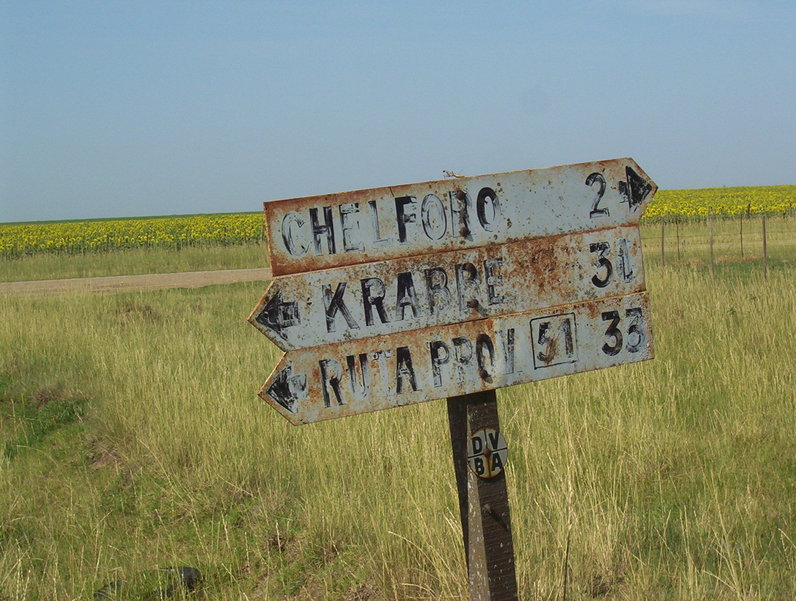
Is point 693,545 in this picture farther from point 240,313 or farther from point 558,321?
point 240,313

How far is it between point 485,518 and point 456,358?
0.48m

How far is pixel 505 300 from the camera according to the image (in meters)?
2.54

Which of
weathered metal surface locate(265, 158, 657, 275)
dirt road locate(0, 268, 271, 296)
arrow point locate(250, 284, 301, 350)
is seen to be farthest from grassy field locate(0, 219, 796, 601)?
dirt road locate(0, 268, 271, 296)

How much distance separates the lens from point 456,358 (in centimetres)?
250

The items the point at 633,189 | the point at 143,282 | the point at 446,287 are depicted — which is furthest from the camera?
the point at 143,282

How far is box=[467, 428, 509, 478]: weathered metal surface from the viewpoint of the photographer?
2557mm

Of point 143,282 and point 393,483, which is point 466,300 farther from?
point 143,282

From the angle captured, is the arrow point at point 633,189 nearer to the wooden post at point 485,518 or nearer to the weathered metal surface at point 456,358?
the weathered metal surface at point 456,358

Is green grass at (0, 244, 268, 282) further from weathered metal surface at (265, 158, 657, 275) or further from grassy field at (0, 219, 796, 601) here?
weathered metal surface at (265, 158, 657, 275)

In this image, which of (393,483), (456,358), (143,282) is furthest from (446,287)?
(143,282)

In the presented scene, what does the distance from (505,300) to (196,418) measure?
3713 mm

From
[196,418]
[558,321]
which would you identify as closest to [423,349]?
[558,321]

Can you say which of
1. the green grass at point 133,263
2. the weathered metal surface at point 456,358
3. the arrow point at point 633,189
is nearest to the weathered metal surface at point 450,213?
the arrow point at point 633,189

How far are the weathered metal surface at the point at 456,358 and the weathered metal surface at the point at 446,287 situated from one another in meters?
0.03
